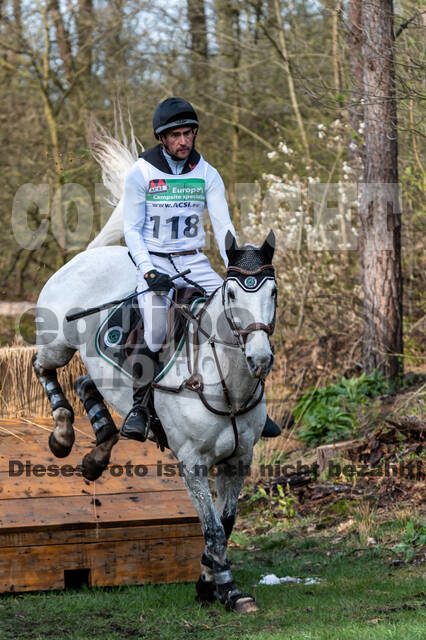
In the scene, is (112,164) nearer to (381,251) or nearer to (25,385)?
(25,385)

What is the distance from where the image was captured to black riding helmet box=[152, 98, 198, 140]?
5016 mm

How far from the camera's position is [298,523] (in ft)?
24.1

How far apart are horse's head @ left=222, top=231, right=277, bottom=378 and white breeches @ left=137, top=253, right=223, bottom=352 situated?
0.63 meters

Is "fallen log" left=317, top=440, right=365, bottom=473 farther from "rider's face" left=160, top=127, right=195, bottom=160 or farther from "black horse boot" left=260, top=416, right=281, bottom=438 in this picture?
"rider's face" left=160, top=127, right=195, bottom=160

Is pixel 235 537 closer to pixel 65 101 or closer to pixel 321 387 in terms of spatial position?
pixel 321 387

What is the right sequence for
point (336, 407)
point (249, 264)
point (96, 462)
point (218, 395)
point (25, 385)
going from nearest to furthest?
point (249, 264) < point (218, 395) < point (96, 462) < point (25, 385) < point (336, 407)

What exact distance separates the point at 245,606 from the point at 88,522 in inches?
51.9

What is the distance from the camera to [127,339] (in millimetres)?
5367

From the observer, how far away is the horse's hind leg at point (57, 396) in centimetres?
591

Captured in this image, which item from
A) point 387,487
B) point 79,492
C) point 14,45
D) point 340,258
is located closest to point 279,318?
point 340,258

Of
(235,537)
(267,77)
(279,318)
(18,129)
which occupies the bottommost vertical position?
(235,537)

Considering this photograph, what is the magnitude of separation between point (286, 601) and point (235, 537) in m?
2.23

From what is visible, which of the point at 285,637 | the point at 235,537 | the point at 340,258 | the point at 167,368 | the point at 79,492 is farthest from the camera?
the point at 340,258

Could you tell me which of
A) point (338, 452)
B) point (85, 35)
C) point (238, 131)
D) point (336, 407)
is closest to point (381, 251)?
point (336, 407)
